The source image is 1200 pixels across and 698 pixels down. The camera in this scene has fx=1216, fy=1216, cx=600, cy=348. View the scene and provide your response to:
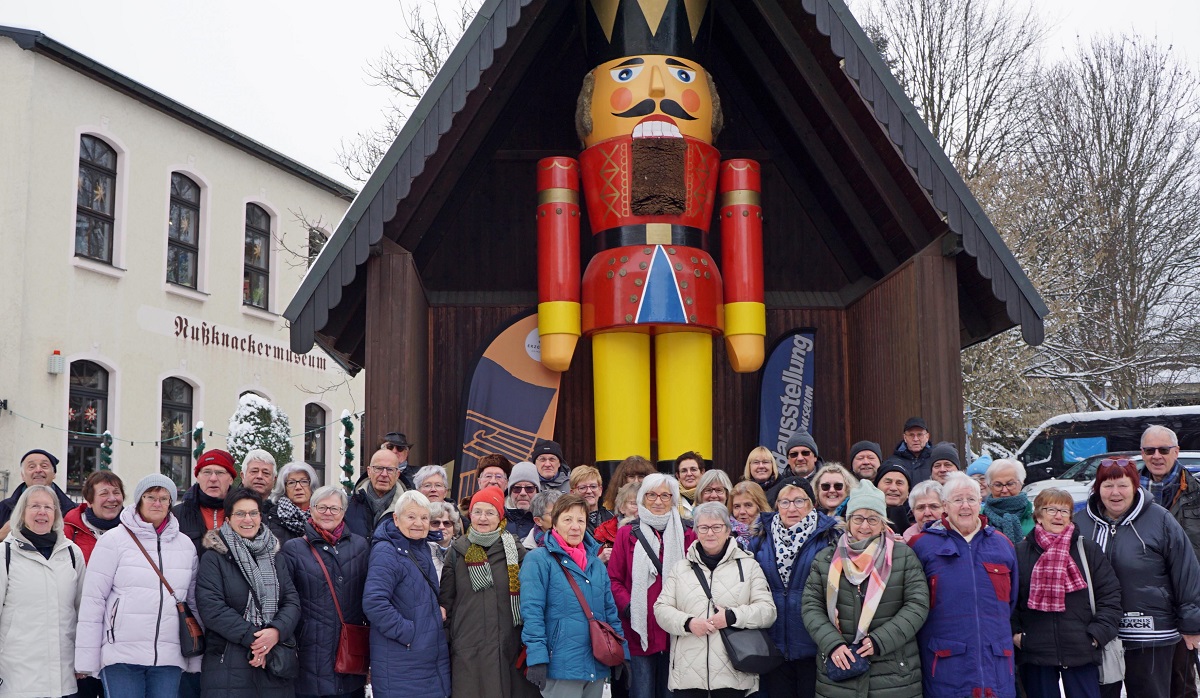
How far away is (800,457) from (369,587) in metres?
2.85

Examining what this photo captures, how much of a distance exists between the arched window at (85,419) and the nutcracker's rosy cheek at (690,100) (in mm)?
11640

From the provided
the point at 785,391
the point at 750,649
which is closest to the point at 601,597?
the point at 750,649

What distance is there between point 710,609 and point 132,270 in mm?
15630

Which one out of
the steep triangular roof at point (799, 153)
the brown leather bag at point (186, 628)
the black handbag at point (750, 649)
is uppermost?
the steep triangular roof at point (799, 153)

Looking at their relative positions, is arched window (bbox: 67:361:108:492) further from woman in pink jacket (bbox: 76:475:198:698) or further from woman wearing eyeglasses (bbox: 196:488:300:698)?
woman wearing eyeglasses (bbox: 196:488:300:698)

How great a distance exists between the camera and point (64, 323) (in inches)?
688

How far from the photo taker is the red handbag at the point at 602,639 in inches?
226

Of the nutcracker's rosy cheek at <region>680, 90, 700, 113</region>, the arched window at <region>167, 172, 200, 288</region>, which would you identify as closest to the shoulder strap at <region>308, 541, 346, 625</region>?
the nutcracker's rosy cheek at <region>680, 90, 700, 113</region>

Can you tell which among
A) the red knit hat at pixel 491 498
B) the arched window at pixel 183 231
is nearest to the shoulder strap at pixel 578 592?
the red knit hat at pixel 491 498

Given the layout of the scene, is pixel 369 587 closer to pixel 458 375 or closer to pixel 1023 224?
pixel 458 375

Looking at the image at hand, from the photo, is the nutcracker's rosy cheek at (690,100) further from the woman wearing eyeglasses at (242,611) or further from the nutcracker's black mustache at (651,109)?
the woman wearing eyeglasses at (242,611)

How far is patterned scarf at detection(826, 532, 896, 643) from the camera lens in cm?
547

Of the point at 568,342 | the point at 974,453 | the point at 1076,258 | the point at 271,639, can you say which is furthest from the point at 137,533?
the point at 1076,258

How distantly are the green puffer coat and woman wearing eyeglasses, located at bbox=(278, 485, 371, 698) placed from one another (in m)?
2.18
